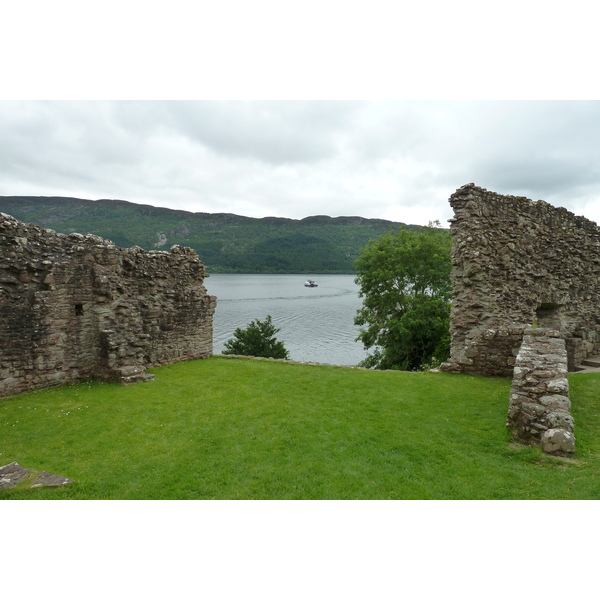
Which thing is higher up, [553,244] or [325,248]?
[325,248]

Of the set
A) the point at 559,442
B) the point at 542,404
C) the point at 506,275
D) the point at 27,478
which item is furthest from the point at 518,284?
the point at 27,478

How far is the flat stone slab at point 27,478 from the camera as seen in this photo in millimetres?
5129

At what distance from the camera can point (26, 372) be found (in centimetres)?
955

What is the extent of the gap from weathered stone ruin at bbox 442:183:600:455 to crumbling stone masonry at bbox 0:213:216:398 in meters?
9.49

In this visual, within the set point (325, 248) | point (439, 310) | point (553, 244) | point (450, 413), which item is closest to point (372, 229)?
point (325, 248)

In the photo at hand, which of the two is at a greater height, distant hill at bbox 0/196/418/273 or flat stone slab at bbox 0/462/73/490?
distant hill at bbox 0/196/418/273

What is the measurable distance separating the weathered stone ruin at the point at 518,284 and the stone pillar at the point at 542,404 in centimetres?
18

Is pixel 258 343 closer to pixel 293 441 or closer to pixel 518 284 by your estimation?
pixel 518 284

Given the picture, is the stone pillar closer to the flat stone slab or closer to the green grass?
the green grass

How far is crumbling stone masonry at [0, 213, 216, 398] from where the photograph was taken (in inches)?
364

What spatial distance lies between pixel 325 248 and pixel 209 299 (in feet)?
343

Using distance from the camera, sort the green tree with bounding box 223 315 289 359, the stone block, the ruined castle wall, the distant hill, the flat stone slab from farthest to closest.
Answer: the distant hill → the green tree with bounding box 223 315 289 359 → the ruined castle wall → the stone block → the flat stone slab

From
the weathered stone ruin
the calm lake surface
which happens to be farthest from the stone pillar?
the calm lake surface
